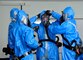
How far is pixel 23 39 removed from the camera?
11.6ft

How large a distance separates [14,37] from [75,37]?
0.97 m

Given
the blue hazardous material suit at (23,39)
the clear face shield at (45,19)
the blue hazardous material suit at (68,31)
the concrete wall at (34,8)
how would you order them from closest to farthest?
the blue hazardous material suit at (23,39) → the blue hazardous material suit at (68,31) → the clear face shield at (45,19) → the concrete wall at (34,8)

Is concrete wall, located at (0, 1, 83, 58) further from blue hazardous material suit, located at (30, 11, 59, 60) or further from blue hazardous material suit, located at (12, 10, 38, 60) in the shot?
blue hazardous material suit, located at (12, 10, 38, 60)

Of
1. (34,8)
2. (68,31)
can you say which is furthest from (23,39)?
(34,8)

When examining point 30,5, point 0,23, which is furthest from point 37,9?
point 0,23

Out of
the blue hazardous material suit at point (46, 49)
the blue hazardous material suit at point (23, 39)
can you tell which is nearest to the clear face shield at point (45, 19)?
the blue hazardous material suit at point (46, 49)

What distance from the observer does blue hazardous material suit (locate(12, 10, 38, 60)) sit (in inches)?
137

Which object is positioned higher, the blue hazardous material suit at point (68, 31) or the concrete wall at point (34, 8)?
the concrete wall at point (34, 8)

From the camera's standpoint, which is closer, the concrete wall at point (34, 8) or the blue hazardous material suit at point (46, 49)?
the blue hazardous material suit at point (46, 49)

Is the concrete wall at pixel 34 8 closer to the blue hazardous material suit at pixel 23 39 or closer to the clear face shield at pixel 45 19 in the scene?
the clear face shield at pixel 45 19

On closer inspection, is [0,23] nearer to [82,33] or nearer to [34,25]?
[34,25]

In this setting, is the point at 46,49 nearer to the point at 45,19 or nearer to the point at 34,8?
the point at 45,19

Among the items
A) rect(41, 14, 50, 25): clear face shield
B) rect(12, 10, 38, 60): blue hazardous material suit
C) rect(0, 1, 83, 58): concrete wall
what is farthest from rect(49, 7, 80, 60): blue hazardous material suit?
rect(0, 1, 83, 58): concrete wall

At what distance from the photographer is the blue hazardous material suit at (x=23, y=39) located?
3.48 m
